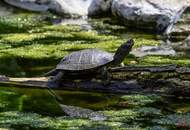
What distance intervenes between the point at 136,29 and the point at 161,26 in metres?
0.68

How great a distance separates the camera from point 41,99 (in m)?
7.60

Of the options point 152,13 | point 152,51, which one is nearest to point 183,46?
point 152,51

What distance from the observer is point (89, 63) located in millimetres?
7797

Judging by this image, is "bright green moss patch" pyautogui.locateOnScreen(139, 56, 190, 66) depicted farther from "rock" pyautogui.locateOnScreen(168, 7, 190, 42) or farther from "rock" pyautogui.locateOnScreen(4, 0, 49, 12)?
"rock" pyautogui.locateOnScreen(4, 0, 49, 12)

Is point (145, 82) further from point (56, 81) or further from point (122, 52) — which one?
point (56, 81)

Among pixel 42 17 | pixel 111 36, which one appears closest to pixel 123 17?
pixel 111 36

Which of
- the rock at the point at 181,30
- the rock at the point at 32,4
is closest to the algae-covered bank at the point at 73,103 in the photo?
the rock at the point at 181,30

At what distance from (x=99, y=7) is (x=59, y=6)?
4.13 ft

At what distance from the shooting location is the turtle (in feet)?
25.4

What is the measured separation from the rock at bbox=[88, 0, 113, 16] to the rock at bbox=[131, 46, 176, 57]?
15.9 feet

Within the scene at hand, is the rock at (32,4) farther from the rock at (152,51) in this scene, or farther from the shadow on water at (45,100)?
the shadow on water at (45,100)

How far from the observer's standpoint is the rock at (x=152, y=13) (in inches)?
529

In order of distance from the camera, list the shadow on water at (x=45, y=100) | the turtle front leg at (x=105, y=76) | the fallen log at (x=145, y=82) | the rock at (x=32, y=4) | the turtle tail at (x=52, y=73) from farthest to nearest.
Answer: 1. the rock at (x=32, y=4)
2. the turtle tail at (x=52, y=73)
3. the turtle front leg at (x=105, y=76)
4. the fallen log at (x=145, y=82)
5. the shadow on water at (x=45, y=100)

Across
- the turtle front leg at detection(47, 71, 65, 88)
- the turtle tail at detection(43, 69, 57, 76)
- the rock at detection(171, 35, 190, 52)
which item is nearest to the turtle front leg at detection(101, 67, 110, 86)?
the turtle front leg at detection(47, 71, 65, 88)
